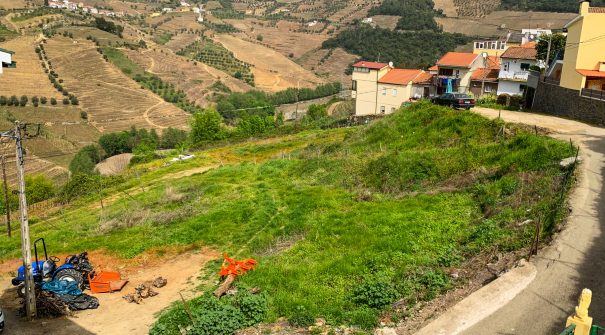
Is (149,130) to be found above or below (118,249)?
below

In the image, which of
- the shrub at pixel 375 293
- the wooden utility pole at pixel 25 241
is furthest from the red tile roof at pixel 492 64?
the wooden utility pole at pixel 25 241

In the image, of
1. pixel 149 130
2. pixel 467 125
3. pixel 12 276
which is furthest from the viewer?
pixel 149 130

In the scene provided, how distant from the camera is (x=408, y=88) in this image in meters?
58.7

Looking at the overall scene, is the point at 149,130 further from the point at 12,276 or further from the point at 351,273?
the point at 351,273

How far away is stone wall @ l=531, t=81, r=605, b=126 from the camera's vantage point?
2601 centimetres

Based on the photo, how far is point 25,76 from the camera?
98375mm

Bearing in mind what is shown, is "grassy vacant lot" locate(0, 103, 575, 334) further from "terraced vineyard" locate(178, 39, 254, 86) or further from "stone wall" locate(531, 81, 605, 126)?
"terraced vineyard" locate(178, 39, 254, 86)

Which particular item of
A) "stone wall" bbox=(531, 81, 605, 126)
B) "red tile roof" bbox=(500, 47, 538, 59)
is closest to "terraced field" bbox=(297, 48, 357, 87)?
"red tile roof" bbox=(500, 47, 538, 59)

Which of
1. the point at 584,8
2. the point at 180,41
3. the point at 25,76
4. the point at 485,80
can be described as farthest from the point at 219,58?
the point at 584,8

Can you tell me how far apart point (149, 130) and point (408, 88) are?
5213 centimetres

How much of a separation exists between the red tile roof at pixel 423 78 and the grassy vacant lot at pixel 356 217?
89.6 feet

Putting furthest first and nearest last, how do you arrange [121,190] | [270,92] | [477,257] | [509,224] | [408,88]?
1. [270,92]
2. [408,88]
3. [121,190]
4. [509,224]
5. [477,257]

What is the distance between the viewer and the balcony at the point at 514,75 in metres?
49.0

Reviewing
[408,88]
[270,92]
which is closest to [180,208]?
[408,88]
